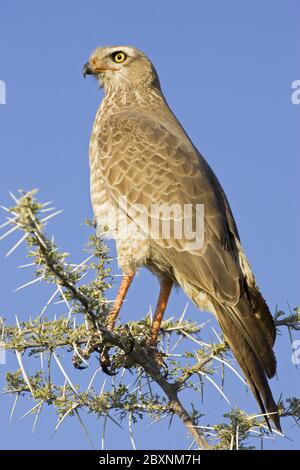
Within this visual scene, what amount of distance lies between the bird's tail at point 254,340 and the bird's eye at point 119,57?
3.33m

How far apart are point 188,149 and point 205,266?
4.16 ft

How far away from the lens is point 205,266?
18.0 feet

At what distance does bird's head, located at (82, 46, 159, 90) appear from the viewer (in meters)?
7.52

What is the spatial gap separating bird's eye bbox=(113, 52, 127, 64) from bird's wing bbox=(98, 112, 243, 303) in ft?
3.68

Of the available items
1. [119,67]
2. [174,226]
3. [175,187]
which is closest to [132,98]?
[119,67]

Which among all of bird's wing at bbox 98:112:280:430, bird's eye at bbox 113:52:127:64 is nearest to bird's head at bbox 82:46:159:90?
bird's eye at bbox 113:52:127:64

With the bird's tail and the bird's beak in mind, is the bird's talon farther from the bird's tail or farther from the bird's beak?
the bird's beak

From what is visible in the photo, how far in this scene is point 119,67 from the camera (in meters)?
7.60

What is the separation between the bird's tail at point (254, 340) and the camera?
476 cm

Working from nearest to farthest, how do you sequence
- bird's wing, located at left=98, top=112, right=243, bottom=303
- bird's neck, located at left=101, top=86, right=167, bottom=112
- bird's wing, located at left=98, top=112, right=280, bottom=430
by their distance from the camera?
bird's wing, located at left=98, top=112, right=280, bottom=430
bird's wing, located at left=98, top=112, right=243, bottom=303
bird's neck, located at left=101, top=86, right=167, bottom=112

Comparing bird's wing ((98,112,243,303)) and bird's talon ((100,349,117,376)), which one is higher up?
bird's wing ((98,112,243,303))

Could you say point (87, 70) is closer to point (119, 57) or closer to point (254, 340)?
point (119, 57)

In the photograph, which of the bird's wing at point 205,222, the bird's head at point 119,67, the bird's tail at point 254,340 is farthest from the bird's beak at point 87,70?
the bird's tail at point 254,340
